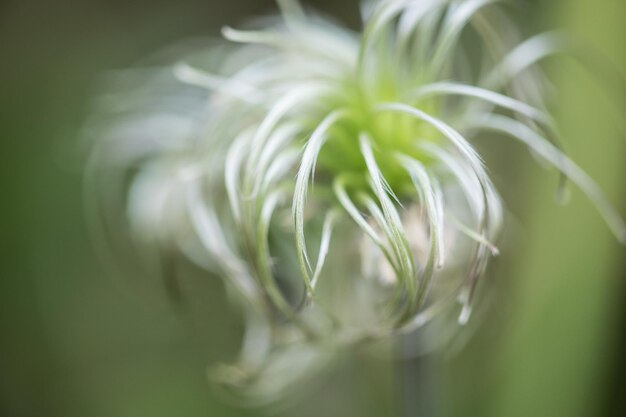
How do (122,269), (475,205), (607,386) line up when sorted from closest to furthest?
(475,205) < (607,386) < (122,269)

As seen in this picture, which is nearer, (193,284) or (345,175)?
(345,175)

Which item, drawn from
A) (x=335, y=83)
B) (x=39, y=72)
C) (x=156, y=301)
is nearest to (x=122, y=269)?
(x=156, y=301)

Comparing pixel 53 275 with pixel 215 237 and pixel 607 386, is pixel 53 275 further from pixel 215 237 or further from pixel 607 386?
pixel 607 386

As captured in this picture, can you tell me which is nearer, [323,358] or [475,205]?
[475,205]

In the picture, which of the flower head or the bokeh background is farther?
the bokeh background

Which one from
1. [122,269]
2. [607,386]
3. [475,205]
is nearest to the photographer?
[475,205]
